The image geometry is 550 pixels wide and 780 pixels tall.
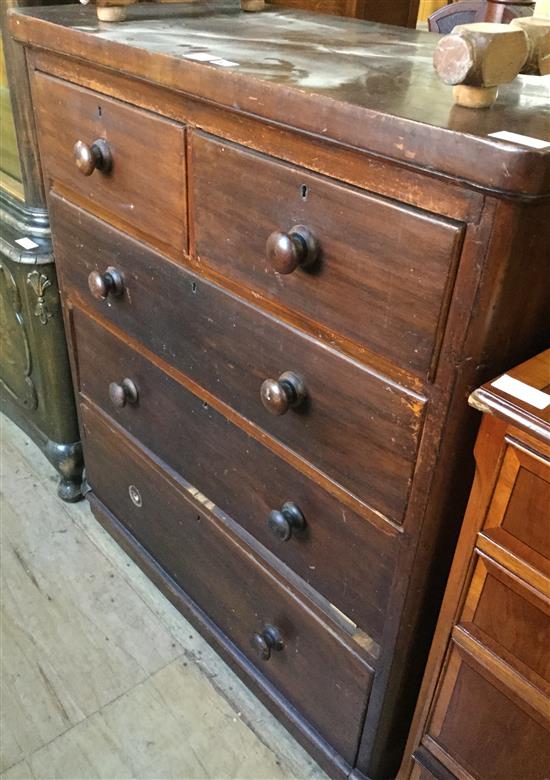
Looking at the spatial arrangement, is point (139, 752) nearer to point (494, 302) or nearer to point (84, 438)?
point (84, 438)

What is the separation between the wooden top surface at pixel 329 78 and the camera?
571mm

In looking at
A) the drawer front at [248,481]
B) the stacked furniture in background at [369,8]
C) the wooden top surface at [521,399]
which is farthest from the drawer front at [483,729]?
the stacked furniture in background at [369,8]

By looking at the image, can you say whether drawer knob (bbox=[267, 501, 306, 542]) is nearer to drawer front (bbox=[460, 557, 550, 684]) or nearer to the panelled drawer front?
the panelled drawer front

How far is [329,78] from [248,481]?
544 mm

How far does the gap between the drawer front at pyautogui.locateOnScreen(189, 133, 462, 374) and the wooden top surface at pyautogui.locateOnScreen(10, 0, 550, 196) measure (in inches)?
2.2

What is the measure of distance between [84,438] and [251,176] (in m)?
0.86

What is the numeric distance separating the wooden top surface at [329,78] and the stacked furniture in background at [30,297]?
28cm

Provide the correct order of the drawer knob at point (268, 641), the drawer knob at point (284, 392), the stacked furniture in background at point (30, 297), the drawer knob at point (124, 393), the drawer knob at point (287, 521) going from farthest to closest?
the stacked furniture in background at point (30, 297), the drawer knob at point (124, 393), the drawer knob at point (268, 641), the drawer knob at point (287, 521), the drawer knob at point (284, 392)

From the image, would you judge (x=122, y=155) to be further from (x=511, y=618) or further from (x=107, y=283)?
(x=511, y=618)

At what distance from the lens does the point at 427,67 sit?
0.83 metres

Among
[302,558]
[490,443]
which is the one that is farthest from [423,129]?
[302,558]

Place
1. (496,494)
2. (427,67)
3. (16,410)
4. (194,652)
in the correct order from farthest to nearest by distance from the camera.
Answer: (16,410)
(194,652)
(427,67)
(496,494)

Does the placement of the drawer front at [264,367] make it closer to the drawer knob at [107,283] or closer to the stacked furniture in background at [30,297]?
the drawer knob at [107,283]

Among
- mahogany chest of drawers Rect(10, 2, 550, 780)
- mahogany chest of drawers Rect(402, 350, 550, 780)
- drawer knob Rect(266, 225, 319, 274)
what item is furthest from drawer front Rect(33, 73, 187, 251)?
mahogany chest of drawers Rect(402, 350, 550, 780)
